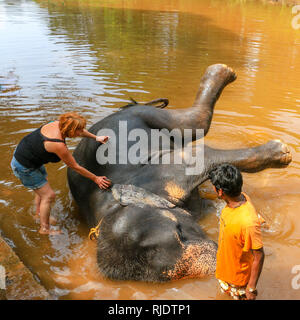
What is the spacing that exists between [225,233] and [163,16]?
18.7 m

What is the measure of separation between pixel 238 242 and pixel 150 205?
856mm

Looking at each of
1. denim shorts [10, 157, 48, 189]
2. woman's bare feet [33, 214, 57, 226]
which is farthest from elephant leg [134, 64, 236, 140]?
woman's bare feet [33, 214, 57, 226]

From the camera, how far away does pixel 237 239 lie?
222 cm

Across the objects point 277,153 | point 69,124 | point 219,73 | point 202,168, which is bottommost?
point 202,168

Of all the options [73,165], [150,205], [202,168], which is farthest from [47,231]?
[202,168]

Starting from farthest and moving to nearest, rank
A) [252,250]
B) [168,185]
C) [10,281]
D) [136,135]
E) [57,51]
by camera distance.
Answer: [57,51], [136,135], [168,185], [10,281], [252,250]

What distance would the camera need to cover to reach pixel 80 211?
3721 mm

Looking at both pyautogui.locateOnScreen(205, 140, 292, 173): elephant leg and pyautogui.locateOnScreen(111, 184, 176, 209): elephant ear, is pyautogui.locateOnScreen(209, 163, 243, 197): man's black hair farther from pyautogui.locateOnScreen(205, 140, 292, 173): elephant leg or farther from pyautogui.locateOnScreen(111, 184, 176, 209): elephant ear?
pyautogui.locateOnScreen(205, 140, 292, 173): elephant leg

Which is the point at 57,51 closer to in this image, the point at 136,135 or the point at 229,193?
the point at 136,135

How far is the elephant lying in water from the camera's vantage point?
2.63m

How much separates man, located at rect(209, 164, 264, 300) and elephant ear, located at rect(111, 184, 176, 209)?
2.21 feet

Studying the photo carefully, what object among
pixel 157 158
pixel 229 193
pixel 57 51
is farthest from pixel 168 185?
pixel 57 51

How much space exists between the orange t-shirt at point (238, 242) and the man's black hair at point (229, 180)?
14 cm

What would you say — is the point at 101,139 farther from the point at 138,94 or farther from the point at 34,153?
the point at 138,94
